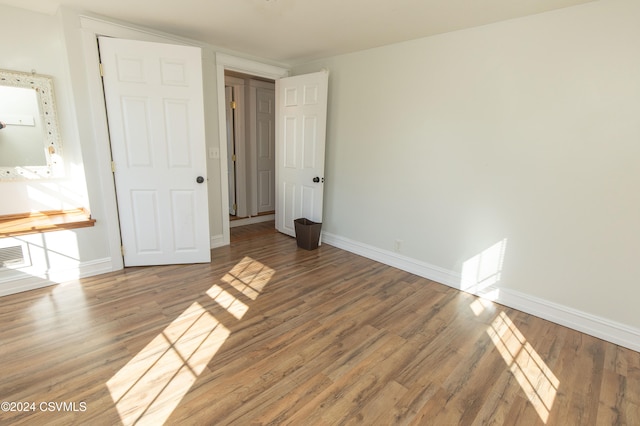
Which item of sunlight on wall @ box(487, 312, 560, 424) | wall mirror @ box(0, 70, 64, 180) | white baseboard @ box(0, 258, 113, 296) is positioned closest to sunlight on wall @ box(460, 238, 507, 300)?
sunlight on wall @ box(487, 312, 560, 424)

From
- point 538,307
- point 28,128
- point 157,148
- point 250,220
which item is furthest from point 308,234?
point 28,128

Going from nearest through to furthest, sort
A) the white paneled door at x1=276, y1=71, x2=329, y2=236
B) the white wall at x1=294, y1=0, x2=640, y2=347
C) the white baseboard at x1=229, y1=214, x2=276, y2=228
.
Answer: the white wall at x1=294, y1=0, x2=640, y2=347 → the white paneled door at x1=276, y1=71, x2=329, y2=236 → the white baseboard at x1=229, y1=214, x2=276, y2=228

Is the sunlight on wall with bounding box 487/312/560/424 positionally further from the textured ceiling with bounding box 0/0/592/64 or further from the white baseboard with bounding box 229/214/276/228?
the white baseboard with bounding box 229/214/276/228

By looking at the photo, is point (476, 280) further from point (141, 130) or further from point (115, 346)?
point (141, 130)

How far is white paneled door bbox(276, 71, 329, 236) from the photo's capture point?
380 cm

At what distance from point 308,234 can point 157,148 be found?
195cm

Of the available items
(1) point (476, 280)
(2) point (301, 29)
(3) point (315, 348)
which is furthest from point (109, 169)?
(1) point (476, 280)

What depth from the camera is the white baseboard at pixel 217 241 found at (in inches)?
154

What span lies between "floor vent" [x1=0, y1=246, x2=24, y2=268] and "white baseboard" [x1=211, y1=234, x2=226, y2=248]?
1.77m

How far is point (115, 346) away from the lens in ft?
6.57

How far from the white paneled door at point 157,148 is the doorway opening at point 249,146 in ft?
5.69

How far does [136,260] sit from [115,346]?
4.48ft

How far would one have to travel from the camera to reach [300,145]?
13.3 ft

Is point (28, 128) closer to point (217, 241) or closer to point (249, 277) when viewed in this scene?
point (217, 241)
